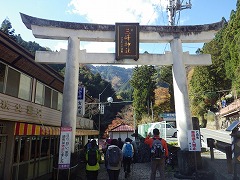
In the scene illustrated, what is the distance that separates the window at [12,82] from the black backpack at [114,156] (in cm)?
523

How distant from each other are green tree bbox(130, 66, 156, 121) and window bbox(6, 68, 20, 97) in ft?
108

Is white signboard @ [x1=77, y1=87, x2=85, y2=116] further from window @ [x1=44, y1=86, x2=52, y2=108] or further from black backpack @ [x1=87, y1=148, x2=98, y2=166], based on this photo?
black backpack @ [x1=87, y1=148, x2=98, y2=166]

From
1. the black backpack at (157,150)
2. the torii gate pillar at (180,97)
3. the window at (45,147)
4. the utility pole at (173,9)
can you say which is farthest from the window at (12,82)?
the utility pole at (173,9)

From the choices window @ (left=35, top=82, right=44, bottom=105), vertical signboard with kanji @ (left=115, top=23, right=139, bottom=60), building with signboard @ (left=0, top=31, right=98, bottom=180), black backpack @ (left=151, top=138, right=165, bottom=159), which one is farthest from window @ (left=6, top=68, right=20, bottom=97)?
black backpack @ (left=151, top=138, right=165, bottom=159)

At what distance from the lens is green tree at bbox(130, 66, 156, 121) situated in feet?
140

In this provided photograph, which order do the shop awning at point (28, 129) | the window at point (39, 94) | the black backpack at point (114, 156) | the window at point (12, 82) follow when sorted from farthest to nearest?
the window at point (39, 94), the window at point (12, 82), the shop awning at point (28, 129), the black backpack at point (114, 156)

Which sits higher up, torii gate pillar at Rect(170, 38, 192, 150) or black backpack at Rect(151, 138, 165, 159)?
torii gate pillar at Rect(170, 38, 192, 150)

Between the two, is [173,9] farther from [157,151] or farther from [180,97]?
[157,151]

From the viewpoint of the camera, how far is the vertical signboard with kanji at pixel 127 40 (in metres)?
12.4

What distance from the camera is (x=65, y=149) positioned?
9867mm

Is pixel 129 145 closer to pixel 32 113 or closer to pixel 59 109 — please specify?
pixel 32 113

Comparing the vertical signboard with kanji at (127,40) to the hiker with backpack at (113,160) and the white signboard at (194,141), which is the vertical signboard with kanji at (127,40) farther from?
the hiker with backpack at (113,160)

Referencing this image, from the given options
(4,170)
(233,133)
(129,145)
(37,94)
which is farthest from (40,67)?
(233,133)

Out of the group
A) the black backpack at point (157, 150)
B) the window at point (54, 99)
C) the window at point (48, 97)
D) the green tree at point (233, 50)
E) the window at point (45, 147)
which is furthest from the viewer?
the green tree at point (233, 50)
